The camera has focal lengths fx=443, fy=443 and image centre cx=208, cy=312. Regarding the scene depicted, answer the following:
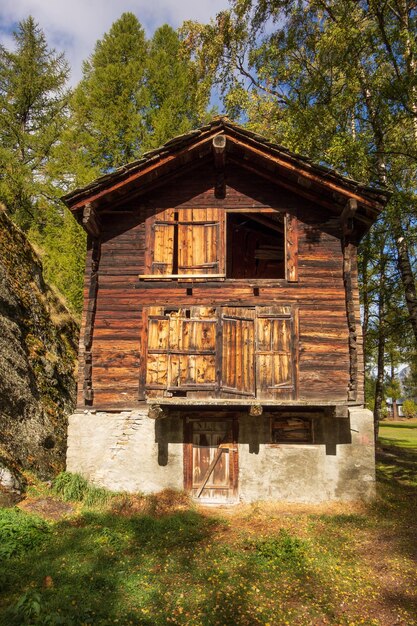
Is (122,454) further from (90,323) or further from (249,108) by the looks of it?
(249,108)

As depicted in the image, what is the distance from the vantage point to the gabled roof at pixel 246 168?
11.1 metres

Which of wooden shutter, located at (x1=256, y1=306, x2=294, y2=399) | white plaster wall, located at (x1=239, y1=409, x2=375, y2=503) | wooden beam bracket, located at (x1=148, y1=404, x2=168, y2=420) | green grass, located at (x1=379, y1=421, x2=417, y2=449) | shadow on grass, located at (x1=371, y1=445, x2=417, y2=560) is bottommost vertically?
green grass, located at (x1=379, y1=421, x2=417, y2=449)

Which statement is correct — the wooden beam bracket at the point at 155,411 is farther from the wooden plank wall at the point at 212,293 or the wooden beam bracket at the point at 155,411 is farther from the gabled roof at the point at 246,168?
the gabled roof at the point at 246,168

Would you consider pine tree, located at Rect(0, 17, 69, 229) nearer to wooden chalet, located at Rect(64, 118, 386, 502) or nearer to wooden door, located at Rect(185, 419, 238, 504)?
wooden chalet, located at Rect(64, 118, 386, 502)

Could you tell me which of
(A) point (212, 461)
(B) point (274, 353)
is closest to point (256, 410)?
(B) point (274, 353)

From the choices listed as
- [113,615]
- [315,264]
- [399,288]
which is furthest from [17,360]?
[399,288]

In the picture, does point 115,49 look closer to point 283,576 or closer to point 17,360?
point 17,360

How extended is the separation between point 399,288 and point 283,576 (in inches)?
508

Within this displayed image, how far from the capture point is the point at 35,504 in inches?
382

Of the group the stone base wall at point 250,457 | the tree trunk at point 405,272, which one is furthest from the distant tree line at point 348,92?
the stone base wall at point 250,457

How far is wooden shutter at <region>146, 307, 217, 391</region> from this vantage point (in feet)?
36.5

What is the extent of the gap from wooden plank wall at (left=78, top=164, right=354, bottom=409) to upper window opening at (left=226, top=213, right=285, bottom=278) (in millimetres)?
2124

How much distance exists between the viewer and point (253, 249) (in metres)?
14.7

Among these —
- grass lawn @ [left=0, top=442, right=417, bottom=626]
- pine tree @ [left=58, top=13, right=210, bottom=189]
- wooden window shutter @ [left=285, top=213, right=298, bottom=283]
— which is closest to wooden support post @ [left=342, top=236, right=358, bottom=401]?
wooden window shutter @ [left=285, top=213, right=298, bottom=283]
